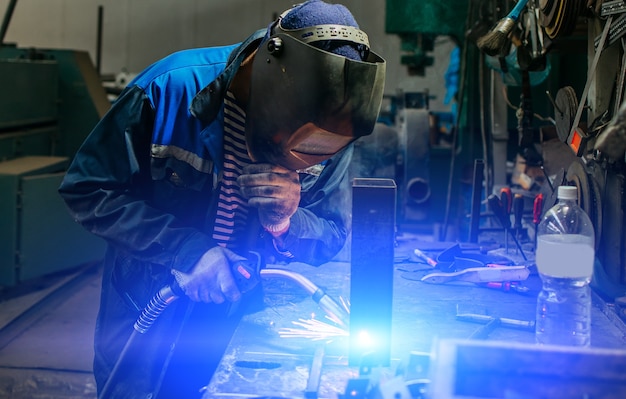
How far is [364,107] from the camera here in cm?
125

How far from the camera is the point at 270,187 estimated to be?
1397 millimetres

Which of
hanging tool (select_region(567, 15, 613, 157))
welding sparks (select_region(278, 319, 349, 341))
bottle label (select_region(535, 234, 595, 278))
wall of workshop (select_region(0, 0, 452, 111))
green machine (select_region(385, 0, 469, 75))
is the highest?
wall of workshop (select_region(0, 0, 452, 111))

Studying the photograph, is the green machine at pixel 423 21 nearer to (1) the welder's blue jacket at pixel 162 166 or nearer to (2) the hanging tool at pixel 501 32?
(2) the hanging tool at pixel 501 32

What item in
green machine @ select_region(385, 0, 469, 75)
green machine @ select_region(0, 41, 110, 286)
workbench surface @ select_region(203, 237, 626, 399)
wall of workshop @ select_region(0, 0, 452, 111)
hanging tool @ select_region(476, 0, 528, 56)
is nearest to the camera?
workbench surface @ select_region(203, 237, 626, 399)

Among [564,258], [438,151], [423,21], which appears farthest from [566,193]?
[438,151]

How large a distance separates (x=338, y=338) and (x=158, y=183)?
0.54m

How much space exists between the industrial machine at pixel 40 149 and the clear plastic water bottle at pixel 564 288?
3.05 m

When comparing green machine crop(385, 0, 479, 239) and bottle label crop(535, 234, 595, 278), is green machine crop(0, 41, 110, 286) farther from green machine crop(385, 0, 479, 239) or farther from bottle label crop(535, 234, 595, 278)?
bottle label crop(535, 234, 595, 278)

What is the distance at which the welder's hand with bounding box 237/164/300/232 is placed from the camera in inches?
54.9

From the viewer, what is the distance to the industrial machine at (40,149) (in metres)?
3.67

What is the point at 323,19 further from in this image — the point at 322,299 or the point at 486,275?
the point at 486,275

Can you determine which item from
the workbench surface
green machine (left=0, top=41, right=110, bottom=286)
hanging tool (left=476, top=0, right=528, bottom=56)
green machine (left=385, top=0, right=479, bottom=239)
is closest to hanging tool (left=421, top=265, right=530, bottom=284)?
the workbench surface

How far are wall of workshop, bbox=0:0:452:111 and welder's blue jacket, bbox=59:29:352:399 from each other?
563 cm

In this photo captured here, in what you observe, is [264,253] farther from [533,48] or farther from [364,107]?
[533,48]
